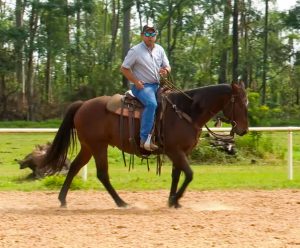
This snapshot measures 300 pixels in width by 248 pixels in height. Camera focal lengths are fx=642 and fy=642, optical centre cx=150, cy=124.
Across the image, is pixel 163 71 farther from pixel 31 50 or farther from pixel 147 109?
pixel 31 50

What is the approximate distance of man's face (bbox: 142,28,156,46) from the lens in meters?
9.18

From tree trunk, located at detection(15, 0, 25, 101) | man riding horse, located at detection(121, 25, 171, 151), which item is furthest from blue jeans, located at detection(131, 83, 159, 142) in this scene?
tree trunk, located at detection(15, 0, 25, 101)

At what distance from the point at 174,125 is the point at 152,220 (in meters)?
1.74

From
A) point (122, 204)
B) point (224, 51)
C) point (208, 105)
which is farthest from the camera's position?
point (224, 51)

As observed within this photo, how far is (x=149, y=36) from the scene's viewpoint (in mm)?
9203

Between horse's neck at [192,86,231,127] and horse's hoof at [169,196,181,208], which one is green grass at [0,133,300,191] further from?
horse's neck at [192,86,231,127]

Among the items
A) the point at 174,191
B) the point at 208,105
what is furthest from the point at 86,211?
the point at 208,105

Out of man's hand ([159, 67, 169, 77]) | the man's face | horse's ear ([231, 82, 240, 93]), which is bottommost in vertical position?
horse's ear ([231, 82, 240, 93])

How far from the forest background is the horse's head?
25.1 meters

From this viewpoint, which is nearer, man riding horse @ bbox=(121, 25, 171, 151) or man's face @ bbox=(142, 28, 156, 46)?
man riding horse @ bbox=(121, 25, 171, 151)

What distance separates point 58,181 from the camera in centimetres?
1153

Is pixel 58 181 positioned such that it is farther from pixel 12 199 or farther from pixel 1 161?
pixel 1 161

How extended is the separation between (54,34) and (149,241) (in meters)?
36.0

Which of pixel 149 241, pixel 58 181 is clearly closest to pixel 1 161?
pixel 58 181
